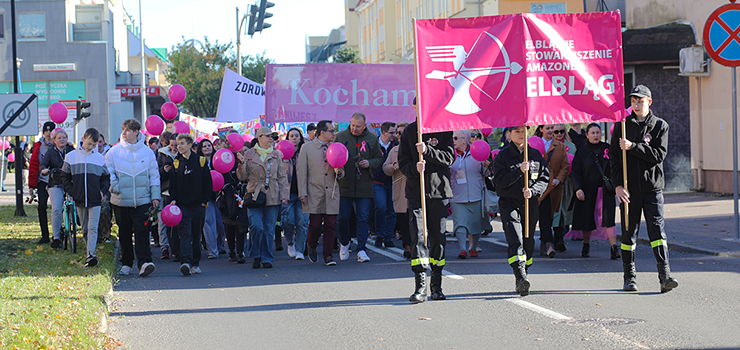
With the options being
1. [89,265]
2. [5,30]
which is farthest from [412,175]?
[5,30]

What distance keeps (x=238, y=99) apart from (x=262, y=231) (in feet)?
22.6

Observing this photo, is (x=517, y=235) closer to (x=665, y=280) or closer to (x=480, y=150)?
(x=665, y=280)

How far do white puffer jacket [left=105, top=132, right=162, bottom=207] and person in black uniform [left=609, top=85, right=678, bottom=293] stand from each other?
5776 millimetres

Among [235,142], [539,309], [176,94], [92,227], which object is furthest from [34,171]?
[539,309]

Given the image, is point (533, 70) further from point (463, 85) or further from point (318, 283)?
point (318, 283)

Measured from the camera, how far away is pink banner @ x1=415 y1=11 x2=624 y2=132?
831 centimetres

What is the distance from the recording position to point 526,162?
8195 millimetres

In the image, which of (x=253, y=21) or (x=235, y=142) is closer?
(x=235, y=142)

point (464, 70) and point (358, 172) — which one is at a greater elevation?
point (464, 70)

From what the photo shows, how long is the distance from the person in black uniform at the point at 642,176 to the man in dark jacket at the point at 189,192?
5.27 meters

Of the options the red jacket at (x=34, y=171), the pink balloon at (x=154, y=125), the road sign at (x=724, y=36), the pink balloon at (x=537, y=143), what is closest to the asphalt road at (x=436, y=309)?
the pink balloon at (x=537, y=143)

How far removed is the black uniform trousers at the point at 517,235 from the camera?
8.34 metres

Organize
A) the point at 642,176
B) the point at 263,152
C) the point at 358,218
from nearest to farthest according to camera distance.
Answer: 1. the point at 642,176
2. the point at 263,152
3. the point at 358,218

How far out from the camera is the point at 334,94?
14.7 metres
